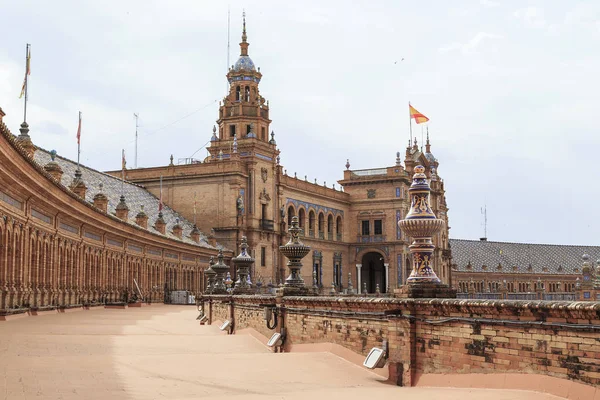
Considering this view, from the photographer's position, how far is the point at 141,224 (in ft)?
160

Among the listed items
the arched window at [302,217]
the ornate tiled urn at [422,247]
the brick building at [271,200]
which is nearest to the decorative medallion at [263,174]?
the brick building at [271,200]

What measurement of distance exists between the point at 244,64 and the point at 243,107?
12.9ft

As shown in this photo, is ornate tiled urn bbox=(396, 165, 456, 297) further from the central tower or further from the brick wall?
the central tower

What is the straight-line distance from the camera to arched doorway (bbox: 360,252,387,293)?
8625cm

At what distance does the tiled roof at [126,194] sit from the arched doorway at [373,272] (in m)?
27.2

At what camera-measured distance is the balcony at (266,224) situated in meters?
66.3

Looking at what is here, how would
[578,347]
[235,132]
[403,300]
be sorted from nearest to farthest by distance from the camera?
[578,347]
[403,300]
[235,132]

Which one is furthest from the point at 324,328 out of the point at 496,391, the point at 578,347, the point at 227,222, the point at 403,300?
the point at 227,222

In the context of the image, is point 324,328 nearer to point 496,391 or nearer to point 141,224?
point 496,391

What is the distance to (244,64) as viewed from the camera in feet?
230

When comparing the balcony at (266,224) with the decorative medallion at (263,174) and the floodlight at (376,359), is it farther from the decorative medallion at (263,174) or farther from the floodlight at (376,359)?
the floodlight at (376,359)

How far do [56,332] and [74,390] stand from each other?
10.5 m

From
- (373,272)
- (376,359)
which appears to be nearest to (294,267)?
(376,359)

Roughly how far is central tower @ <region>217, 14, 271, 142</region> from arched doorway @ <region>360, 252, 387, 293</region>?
22.6m
